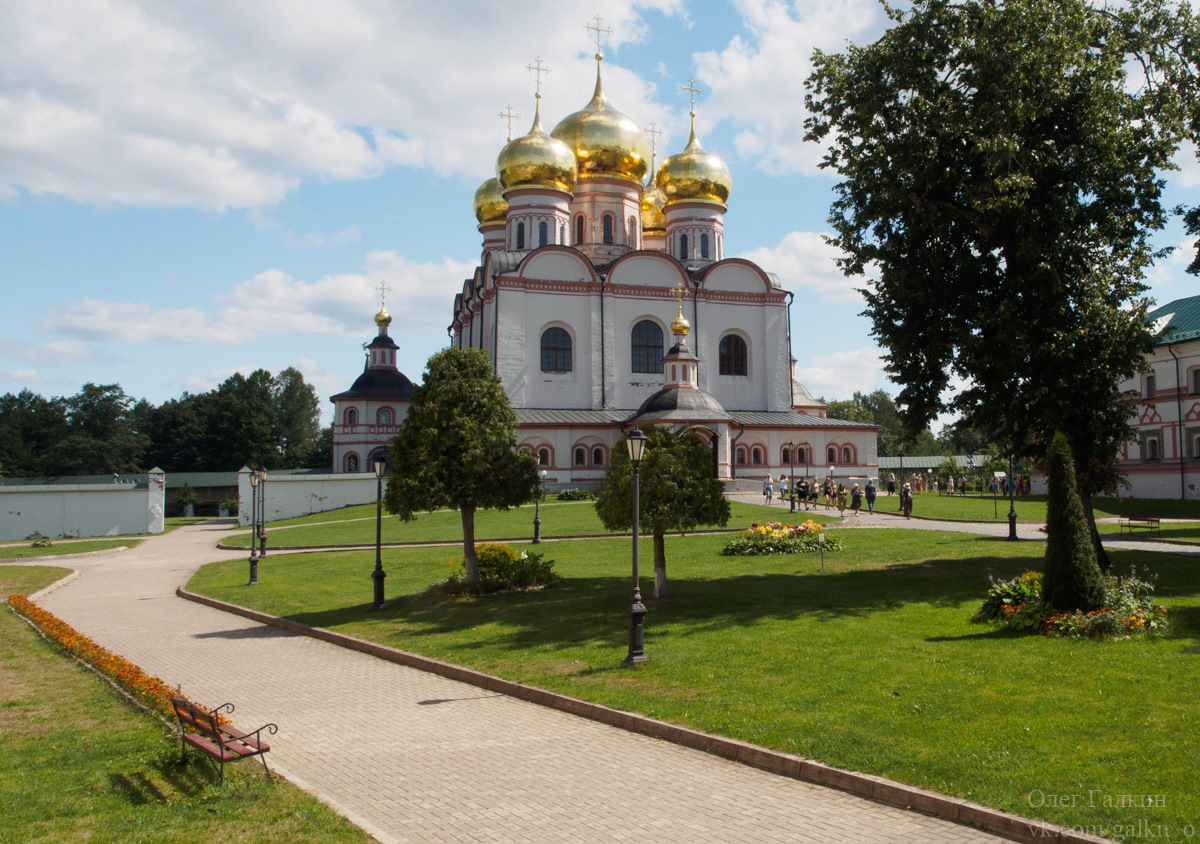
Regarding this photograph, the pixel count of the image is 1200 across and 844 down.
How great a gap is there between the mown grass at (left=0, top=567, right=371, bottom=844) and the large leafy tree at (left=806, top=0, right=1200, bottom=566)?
13202 millimetres

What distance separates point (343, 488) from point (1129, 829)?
41.4 metres

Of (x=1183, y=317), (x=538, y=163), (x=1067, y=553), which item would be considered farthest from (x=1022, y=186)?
(x=538, y=163)

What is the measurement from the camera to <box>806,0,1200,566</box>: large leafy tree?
14.6 metres

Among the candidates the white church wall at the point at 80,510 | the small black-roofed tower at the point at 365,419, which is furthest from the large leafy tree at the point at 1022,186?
the small black-roofed tower at the point at 365,419

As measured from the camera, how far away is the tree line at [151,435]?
72062 millimetres

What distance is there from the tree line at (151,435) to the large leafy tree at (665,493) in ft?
205

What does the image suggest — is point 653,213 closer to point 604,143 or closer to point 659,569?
point 604,143

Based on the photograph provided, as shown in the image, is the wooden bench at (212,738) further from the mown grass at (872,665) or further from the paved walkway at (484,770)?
the mown grass at (872,665)

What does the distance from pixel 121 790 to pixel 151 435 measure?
8036cm

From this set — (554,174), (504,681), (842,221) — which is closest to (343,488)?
(554,174)

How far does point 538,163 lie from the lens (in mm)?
46500

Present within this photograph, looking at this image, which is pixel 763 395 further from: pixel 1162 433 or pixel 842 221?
pixel 842 221

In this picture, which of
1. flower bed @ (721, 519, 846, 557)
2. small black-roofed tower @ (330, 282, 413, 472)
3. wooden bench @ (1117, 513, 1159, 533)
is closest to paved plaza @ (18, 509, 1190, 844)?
flower bed @ (721, 519, 846, 557)

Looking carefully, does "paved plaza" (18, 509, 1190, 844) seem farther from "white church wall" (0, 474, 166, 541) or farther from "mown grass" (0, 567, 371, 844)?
"white church wall" (0, 474, 166, 541)
